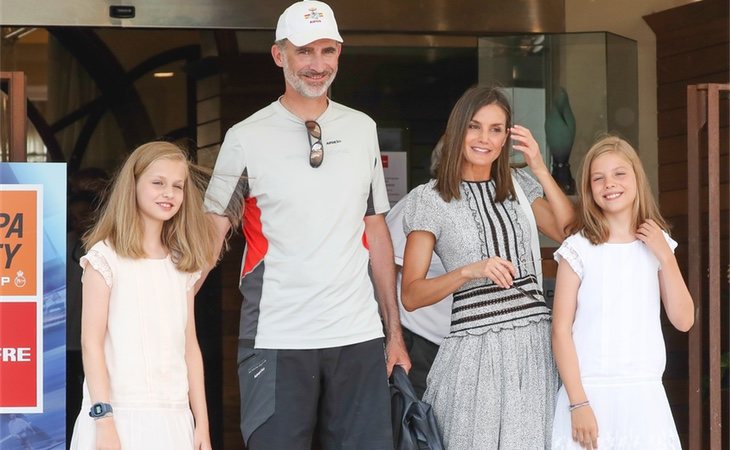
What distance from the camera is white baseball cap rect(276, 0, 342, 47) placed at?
11.2 ft

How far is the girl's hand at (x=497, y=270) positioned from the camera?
10.6 ft

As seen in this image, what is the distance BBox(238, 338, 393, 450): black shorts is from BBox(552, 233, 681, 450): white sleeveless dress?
0.53 metres

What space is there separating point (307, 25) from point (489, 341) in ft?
3.43

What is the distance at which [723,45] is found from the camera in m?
5.59

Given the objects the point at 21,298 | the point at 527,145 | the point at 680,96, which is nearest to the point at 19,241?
the point at 21,298

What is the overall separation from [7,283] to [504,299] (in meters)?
1.48

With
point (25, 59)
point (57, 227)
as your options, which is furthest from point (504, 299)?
point (25, 59)

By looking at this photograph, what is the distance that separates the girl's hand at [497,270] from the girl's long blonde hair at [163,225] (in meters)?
0.79

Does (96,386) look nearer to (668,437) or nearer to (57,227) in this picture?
(57,227)

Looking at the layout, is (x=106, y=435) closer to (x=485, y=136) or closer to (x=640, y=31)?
Result: (x=485, y=136)

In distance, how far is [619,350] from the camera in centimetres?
341

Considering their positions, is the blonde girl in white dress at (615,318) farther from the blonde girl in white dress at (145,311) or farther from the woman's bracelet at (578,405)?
the blonde girl in white dress at (145,311)

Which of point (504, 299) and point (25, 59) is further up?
point (25, 59)

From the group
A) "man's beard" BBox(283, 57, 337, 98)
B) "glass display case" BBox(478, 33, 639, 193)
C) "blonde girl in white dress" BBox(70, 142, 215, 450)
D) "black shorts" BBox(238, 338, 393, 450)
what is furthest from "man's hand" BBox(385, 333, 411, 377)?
"glass display case" BBox(478, 33, 639, 193)
